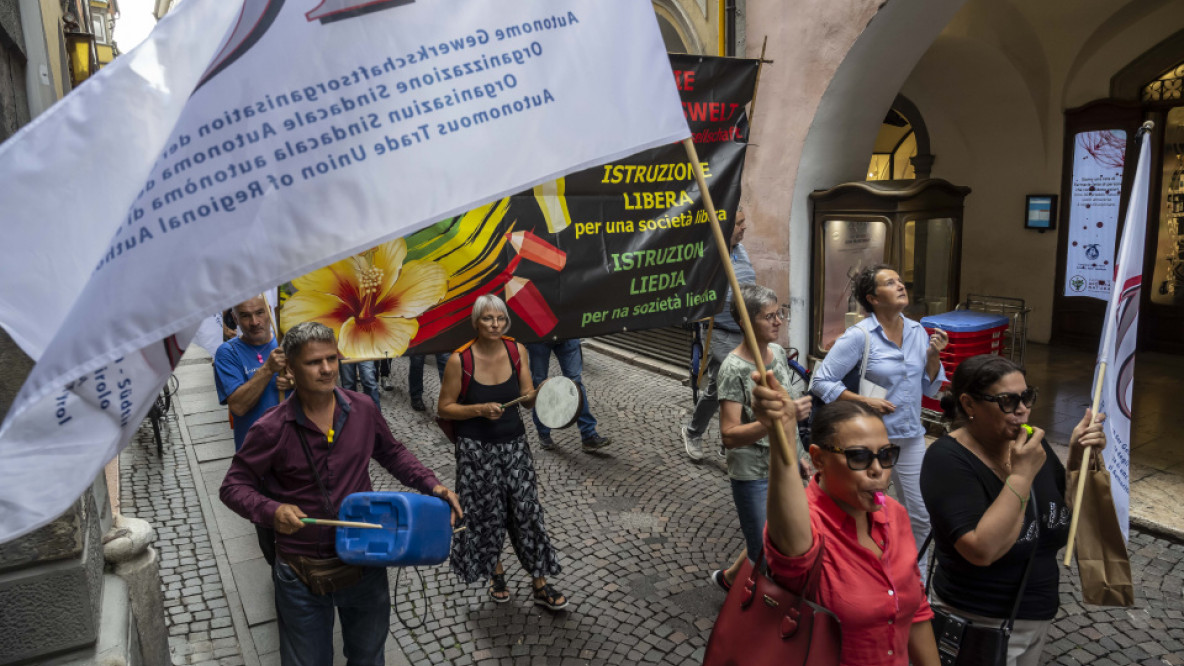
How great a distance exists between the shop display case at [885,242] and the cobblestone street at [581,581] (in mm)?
2146

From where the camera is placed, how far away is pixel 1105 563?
316cm

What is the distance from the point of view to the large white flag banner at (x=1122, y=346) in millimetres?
3391

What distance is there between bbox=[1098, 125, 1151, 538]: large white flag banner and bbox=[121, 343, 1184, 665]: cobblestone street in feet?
3.96

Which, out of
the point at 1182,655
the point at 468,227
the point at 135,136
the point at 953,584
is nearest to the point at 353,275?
the point at 468,227

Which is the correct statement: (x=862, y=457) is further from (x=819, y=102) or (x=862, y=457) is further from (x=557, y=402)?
(x=819, y=102)

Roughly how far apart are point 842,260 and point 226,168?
744 centimetres

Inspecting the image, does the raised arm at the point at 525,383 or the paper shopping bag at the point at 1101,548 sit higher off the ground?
the raised arm at the point at 525,383

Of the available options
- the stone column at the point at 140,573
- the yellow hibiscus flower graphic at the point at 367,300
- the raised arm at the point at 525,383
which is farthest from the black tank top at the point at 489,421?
the stone column at the point at 140,573

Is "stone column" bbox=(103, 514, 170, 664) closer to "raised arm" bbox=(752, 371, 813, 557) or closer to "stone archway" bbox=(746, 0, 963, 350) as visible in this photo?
"raised arm" bbox=(752, 371, 813, 557)

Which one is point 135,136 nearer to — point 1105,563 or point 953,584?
point 953,584

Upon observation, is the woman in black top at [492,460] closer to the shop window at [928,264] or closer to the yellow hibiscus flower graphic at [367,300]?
the yellow hibiscus flower graphic at [367,300]

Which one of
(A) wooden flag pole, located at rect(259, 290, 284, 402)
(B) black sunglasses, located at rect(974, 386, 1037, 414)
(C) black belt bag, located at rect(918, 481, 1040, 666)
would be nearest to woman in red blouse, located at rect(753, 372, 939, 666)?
(C) black belt bag, located at rect(918, 481, 1040, 666)

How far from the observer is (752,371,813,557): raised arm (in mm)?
2111

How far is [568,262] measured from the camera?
497cm
